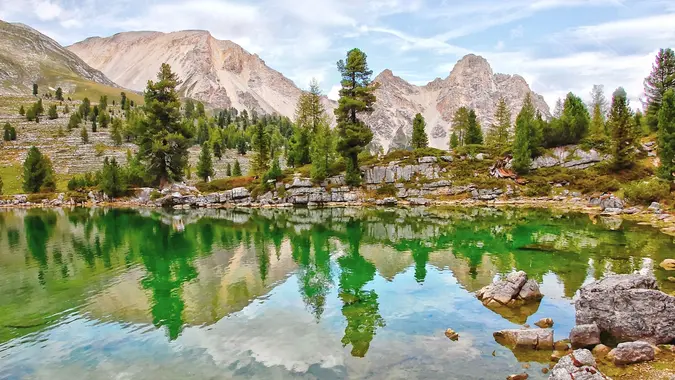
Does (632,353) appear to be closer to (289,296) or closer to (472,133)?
(289,296)

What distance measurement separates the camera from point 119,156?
14588cm

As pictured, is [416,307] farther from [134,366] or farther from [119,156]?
[119,156]

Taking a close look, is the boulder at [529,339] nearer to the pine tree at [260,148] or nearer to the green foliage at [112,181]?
the pine tree at [260,148]

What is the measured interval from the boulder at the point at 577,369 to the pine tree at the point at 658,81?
90.2m

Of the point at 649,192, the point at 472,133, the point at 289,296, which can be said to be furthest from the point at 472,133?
the point at 289,296

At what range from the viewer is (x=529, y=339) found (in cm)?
1578

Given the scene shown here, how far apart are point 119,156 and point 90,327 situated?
14404cm

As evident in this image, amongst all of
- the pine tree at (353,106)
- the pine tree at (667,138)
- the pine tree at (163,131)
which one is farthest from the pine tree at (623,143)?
the pine tree at (163,131)

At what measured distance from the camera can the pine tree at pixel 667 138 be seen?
54.8 meters

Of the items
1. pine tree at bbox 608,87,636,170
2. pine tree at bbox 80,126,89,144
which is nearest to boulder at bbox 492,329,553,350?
pine tree at bbox 608,87,636,170

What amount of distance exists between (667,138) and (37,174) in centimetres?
12665

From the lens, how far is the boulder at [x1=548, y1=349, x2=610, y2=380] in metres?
11.2

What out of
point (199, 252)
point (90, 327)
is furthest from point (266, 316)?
point (199, 252)

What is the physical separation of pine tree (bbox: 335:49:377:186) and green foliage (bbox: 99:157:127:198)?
5037 cm
